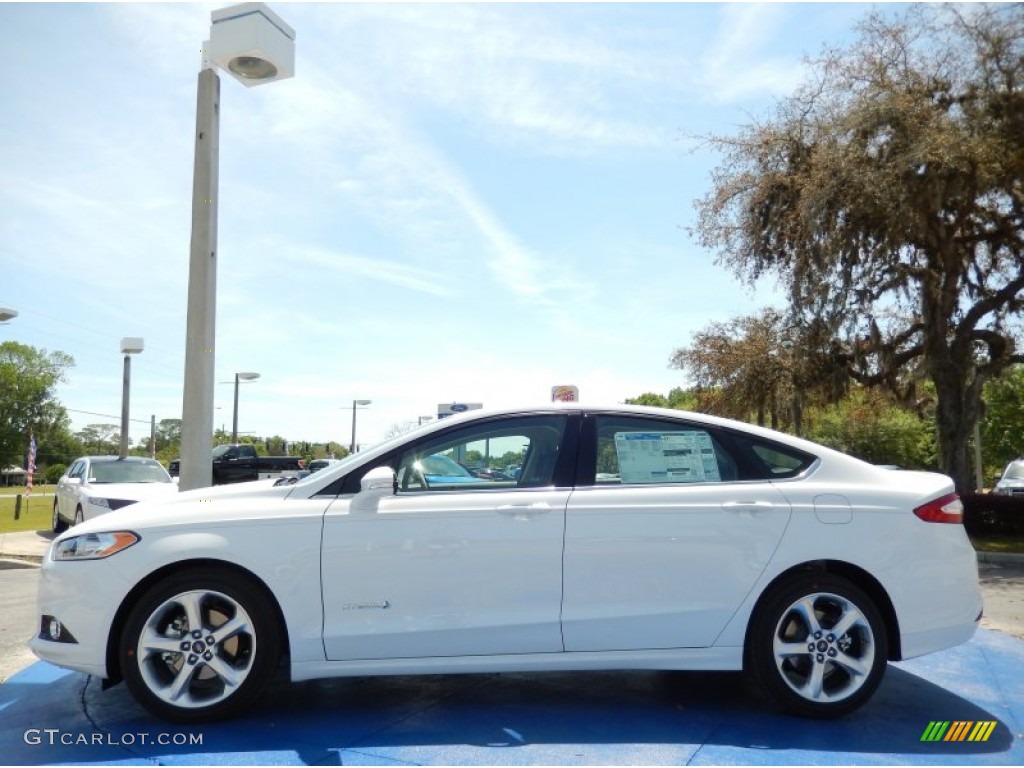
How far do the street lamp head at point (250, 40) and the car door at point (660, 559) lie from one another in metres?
5.26

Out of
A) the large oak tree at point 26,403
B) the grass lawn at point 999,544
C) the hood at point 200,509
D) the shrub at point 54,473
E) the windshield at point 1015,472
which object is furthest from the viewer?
the large oak tree at point 26,403

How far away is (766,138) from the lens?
55.0 feet

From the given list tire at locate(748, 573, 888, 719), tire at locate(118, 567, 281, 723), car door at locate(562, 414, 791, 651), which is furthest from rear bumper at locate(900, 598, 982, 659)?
tire at locate(118, 567, 281, 723)

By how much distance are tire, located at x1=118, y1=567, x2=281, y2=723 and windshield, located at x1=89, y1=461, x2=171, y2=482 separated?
10811mm

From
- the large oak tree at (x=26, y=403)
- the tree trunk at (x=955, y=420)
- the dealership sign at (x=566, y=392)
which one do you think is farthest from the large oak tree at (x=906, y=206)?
the large oak tree at (x=26, y=403)

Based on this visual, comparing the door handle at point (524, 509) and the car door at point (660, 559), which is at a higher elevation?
the door handle at point (524, 509)

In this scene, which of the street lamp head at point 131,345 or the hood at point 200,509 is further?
the street lamp head at point 131,345

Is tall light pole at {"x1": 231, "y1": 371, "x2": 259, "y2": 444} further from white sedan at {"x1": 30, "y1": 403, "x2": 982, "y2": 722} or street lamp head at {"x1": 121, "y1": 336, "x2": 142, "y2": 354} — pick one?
white sedan at {"x1": 30, "y1": 403, "x2": 982, "y2": 722}

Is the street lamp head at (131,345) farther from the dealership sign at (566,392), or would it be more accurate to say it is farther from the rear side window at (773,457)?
the rear side window at (773,457)

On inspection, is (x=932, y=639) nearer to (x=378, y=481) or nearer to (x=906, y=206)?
(x=378, y=481)

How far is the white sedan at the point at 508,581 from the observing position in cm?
405

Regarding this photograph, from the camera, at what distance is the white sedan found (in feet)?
13.3

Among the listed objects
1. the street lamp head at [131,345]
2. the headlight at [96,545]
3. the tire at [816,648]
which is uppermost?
the street lamp head at [131,345]

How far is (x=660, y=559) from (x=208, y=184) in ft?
20.0
